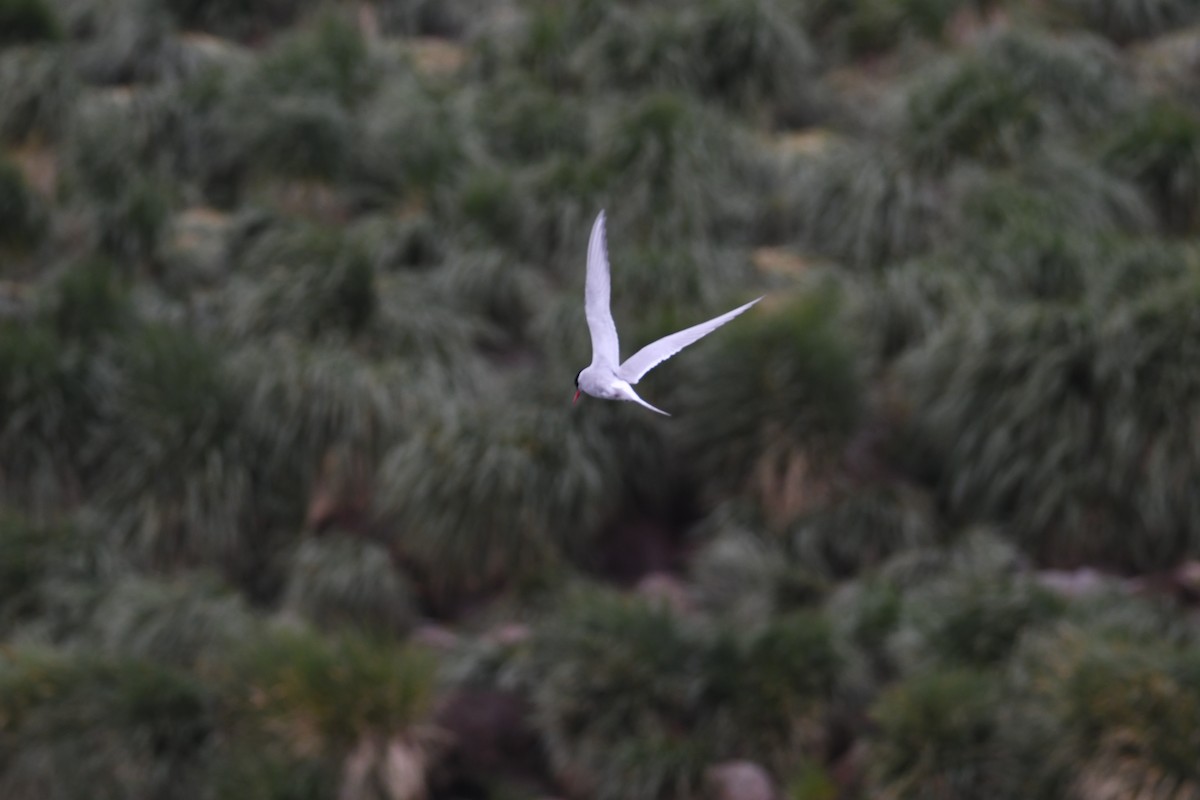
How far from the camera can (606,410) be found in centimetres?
973

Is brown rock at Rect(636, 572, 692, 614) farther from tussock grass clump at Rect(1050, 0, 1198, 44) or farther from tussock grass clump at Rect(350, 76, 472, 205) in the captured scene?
tussock grass clump at Rect(1050, 0, 1198, 44)

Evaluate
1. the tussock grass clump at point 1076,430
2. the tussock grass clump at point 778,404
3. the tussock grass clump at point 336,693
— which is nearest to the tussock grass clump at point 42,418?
the tussock grass clump at point 336,693

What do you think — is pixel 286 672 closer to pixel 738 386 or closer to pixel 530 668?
pixel 530 668

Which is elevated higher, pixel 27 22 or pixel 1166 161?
pixel 27 22

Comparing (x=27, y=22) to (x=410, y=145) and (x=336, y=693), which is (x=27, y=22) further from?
(x=336, y=693)

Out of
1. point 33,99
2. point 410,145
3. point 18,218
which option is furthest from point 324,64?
point 18,218

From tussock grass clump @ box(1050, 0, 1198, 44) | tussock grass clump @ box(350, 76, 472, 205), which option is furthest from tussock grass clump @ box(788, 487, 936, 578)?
tussock grass clump @ box(1050, 0, 1198, 44)

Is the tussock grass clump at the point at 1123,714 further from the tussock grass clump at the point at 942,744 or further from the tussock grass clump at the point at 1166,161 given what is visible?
the tussock grass clump at the point at 1166,161

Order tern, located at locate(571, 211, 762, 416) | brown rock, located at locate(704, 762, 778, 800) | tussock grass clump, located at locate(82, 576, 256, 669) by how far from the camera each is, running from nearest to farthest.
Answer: tern, located at locate(571, 211, 762, 416) < brown rock, located at locate(704, 762, 778, 800) < tussock grass clump, located at locate(82, 576, 256, 669)

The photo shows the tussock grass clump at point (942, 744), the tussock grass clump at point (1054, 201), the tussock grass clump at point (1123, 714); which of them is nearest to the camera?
the tussock grass clump at point (1123, 714)

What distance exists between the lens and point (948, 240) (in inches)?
442

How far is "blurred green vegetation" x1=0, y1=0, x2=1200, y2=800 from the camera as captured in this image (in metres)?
8.16

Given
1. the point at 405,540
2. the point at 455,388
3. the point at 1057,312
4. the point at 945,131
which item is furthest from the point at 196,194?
the point at 1057,312

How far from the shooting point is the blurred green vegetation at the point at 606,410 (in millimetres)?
8164
